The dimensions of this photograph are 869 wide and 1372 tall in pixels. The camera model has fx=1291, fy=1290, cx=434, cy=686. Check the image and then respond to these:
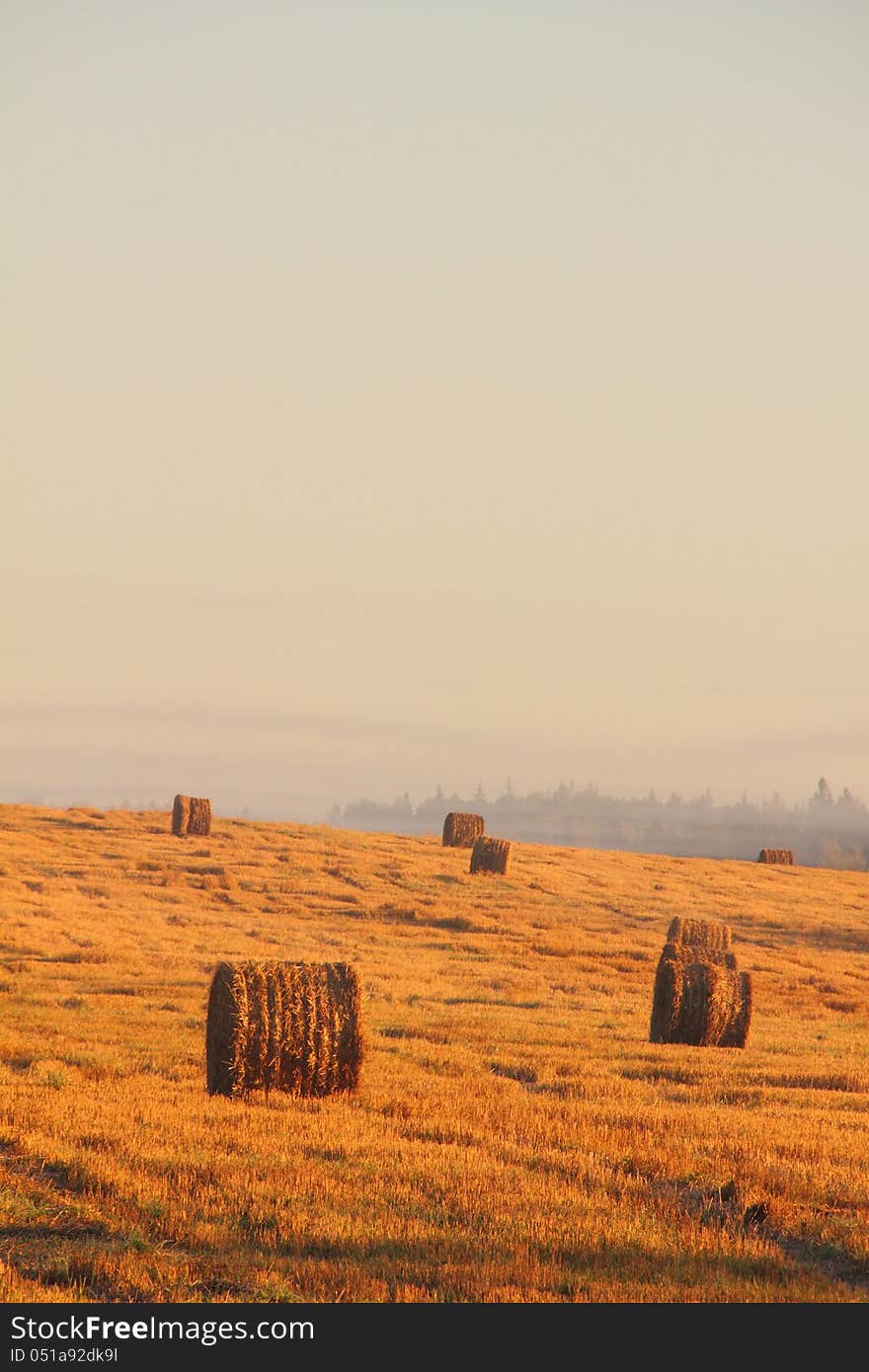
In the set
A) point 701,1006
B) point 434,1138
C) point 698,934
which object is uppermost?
point 698,934

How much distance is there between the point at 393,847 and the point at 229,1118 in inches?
1648

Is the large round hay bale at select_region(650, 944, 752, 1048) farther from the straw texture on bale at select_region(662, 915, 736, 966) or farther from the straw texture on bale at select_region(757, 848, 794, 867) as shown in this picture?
the straw texture on bale at select_region(757, 848, 794, 867)

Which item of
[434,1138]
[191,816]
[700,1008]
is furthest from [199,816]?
[434,1138]

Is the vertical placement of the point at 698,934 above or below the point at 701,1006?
above

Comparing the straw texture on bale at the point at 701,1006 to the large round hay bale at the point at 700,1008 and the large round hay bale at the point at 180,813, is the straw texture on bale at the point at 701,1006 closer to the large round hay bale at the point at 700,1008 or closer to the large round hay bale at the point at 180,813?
the large round hay bale at the point at 700,1008

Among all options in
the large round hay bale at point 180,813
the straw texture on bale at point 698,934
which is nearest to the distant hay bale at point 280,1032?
the straw texture on bale at point 698,934

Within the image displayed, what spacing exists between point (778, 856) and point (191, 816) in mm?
34504

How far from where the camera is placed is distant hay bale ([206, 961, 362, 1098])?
15.6 meters

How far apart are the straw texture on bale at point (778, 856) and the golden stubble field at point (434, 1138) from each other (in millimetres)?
36253

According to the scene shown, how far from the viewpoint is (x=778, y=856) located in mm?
72812

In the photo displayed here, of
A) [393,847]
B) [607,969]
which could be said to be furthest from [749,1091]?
[393,847]

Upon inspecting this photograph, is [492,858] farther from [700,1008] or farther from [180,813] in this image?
[700,1008]
